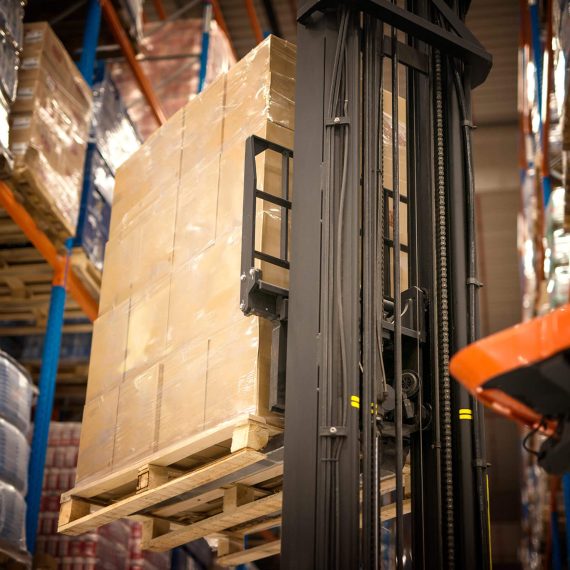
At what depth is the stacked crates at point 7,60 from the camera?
7176mm

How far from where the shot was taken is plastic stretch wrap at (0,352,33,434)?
6.95 m

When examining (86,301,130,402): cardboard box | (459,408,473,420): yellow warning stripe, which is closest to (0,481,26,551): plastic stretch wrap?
(86,301,130,402): cardboard box

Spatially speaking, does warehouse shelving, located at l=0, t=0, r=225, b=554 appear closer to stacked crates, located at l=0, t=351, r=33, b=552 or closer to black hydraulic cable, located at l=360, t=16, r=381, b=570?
stacked crates, located at l=0, t=351, r=33, b=552

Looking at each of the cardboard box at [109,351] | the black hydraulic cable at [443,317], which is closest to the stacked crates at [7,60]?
the cardboard box at [109,351]

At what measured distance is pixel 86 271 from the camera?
27.9 ft

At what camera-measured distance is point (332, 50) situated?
4.89 metres

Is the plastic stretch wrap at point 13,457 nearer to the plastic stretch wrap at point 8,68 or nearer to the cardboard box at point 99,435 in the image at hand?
the cardboard box at point 99,435

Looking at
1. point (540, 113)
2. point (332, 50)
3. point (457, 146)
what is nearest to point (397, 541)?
point (457, 146)

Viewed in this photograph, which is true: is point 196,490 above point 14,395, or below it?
below

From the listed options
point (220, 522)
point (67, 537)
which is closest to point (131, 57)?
point (67, 537)

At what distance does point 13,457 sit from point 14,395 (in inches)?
17.4

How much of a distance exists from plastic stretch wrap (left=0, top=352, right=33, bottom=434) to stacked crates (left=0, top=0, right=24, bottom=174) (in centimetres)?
147

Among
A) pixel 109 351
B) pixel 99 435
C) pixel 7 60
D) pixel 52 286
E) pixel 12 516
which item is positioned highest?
pixel 7 60

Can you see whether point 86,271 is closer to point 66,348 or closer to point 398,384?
point 66,348
